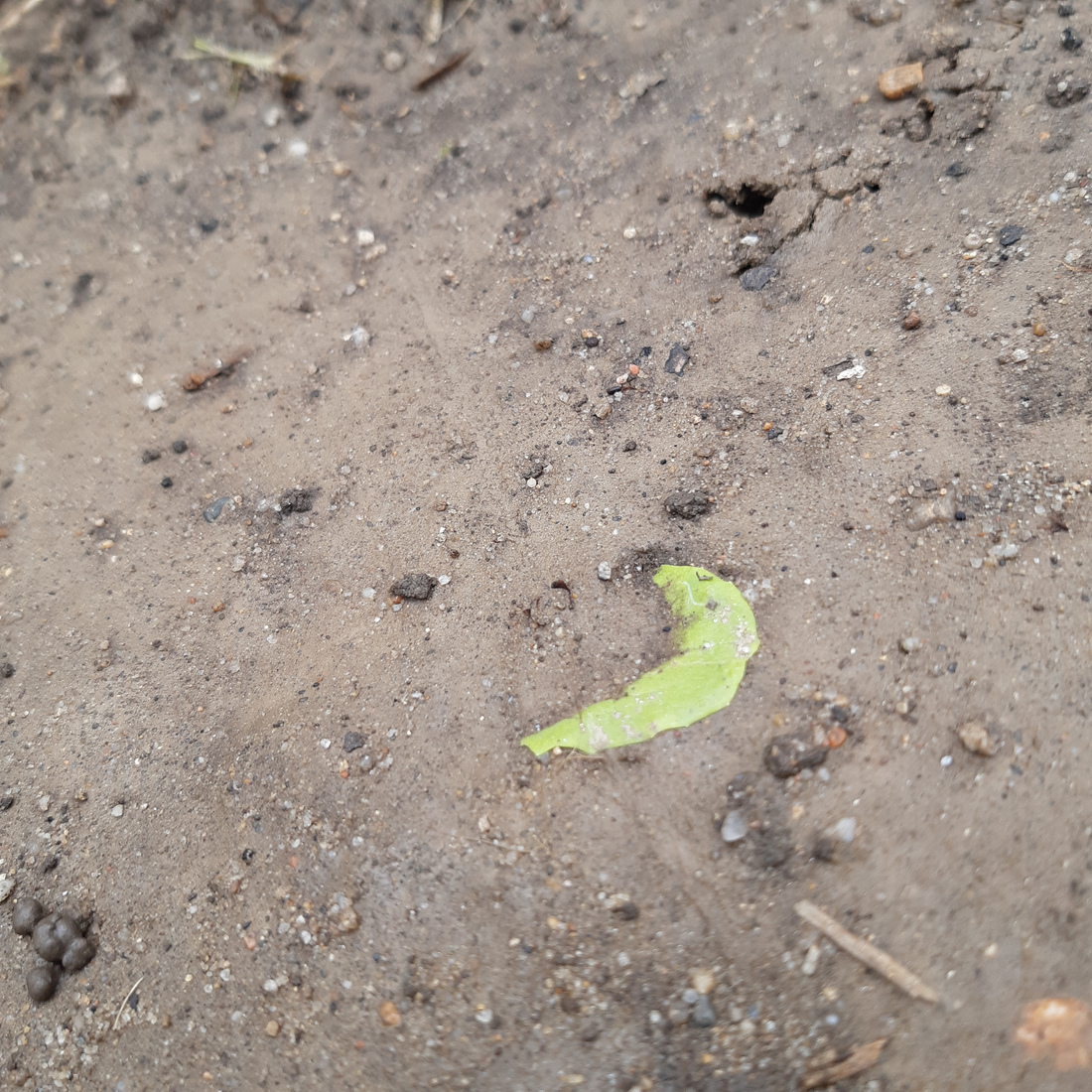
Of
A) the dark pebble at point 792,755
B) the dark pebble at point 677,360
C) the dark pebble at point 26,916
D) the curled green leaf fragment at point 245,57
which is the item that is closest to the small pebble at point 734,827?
the dark pebble at point 792,755

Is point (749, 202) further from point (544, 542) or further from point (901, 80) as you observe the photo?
point (544, 542)

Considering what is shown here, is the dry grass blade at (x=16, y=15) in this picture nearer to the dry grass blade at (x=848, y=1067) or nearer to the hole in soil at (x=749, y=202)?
the hole in soil at (x=749, y=202)

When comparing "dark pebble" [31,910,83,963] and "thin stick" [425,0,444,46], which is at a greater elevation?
"thin stick" [425,0,444,46]

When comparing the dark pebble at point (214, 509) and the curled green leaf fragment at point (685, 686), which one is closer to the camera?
the curled green leaf fragment at point (685, 686)

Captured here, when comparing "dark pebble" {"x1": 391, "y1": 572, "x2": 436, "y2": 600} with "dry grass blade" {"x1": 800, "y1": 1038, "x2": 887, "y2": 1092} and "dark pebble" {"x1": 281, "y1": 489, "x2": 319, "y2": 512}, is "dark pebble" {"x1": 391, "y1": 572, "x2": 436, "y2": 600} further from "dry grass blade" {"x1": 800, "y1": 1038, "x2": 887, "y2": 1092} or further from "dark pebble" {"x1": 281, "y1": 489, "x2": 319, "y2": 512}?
"dry grass blade" {"x1": 800, "y1": 1038, "x2": 887, "y2": 1092}

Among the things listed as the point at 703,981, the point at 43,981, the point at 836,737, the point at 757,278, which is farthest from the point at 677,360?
the point at 43,981

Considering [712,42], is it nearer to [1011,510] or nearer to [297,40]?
[297,40]

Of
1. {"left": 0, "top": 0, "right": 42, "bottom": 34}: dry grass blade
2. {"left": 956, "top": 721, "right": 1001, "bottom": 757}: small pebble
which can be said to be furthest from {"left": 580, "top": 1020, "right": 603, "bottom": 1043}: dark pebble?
{"left": 0, "top": 0, "right": 42, "bottom": 34}: dry grass blade
